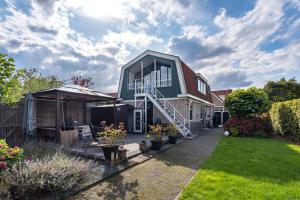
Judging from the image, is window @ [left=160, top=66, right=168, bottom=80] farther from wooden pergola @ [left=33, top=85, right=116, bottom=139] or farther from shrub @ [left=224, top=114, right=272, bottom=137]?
shrub @ [left=224, top=114, right=272, bottom=137]

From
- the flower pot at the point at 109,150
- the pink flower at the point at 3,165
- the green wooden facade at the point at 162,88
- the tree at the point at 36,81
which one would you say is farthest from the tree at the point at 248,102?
the tree at the point at 36,81

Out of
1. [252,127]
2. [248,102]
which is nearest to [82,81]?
[248,102]

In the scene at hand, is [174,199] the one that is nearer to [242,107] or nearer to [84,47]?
[84,47]

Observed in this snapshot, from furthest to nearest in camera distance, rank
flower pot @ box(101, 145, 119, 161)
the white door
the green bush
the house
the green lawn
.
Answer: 1. the white door
2. the house
3. the green bush
4. flower pot @ box(101, 145, 119, 161)
5. the green lawn

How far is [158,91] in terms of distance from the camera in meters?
15.7

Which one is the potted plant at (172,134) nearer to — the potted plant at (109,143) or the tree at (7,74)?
the potted plant at (109,143)

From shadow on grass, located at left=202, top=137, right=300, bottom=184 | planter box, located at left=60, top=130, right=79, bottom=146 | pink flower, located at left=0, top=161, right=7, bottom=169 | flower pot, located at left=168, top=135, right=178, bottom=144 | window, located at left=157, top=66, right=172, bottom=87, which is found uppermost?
window, located at left=157, top=66, right=172, bottom=87

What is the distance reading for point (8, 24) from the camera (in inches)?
295

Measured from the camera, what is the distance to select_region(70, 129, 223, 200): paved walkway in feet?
13.1

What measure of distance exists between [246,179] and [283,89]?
90.2 feet

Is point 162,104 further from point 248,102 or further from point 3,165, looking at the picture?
point 3,165

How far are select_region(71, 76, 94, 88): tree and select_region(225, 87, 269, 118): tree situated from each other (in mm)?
23270

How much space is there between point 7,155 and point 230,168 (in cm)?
644

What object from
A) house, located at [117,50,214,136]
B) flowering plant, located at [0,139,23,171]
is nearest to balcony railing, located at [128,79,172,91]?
house, located at [117,50,214,136]
